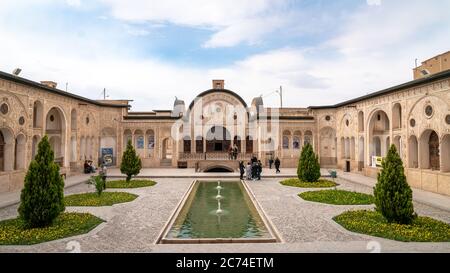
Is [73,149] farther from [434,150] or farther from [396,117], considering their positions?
[434,150]

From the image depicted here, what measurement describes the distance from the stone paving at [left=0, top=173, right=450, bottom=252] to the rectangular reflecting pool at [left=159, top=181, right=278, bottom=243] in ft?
1.24

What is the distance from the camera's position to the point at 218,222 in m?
11.0

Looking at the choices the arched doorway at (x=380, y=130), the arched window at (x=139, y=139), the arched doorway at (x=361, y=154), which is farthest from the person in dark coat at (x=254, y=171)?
the arched window at (x=139, y=139)

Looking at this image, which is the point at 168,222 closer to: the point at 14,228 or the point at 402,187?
the point at 14,228

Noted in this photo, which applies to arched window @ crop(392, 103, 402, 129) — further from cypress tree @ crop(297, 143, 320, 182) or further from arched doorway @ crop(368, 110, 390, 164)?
cypress tree @ crop(297, 143, 320, 182)

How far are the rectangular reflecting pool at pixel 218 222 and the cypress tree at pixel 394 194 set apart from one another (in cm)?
417

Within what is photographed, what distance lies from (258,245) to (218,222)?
117 inches

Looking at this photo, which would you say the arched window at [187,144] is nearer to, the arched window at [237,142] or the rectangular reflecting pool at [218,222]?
the arched window at [237,142]

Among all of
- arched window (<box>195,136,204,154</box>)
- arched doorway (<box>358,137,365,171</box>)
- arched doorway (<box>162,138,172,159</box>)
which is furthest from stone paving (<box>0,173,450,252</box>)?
arched doorway (<box>162,138,172,159</box>)

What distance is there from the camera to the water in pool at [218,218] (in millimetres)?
9562
